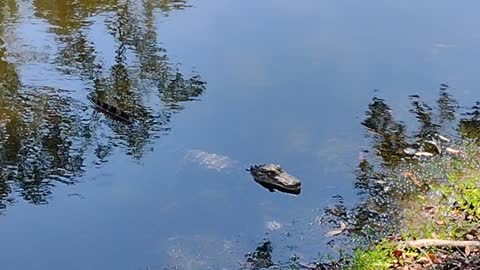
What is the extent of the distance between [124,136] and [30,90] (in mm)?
963

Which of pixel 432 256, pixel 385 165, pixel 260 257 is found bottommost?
pixel 260 257

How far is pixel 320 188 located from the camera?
4.09m

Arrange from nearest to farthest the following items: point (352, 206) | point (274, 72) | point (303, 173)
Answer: point (352, 206) → point (303, 173) → point (274, 72)

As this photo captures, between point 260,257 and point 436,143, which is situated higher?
point 436,143

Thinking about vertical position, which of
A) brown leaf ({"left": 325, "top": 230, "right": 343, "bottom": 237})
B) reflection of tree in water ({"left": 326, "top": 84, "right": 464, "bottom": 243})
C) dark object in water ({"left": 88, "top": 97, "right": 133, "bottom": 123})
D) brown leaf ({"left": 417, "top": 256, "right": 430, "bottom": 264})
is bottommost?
brown leaf ({"left": 325, "top": 230, "right": 343, "bottom": 237})

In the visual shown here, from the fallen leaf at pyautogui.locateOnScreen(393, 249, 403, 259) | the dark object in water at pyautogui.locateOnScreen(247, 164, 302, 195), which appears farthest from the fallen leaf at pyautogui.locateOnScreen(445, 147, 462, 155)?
the fallen leaf at pyautogui.locateOnScreen(393, 249, 403, 259)

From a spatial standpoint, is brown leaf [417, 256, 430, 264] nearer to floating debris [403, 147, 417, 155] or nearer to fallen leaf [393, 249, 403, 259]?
fallen leaf [393, 249, 403, 259]

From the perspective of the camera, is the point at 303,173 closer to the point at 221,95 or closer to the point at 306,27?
the point at 221,95

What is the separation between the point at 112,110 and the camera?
4.81 metres

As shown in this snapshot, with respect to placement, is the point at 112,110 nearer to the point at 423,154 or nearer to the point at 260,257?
the point at 260,257

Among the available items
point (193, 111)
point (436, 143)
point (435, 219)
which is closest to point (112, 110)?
point (193, 111)

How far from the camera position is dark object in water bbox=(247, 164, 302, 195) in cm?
404

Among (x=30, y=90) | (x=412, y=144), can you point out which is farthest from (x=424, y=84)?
(x=30, y=90)

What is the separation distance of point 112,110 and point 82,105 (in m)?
0.22
